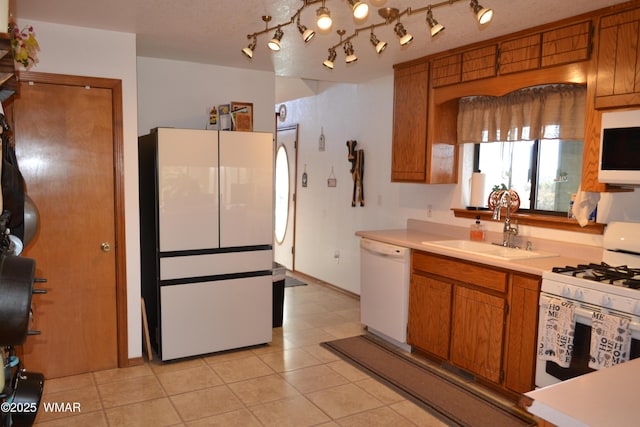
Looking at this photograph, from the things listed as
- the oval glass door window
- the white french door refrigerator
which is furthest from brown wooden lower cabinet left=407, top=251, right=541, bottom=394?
the oval glass door window

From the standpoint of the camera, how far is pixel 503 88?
3.43 metres

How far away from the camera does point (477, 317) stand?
10.8 feet

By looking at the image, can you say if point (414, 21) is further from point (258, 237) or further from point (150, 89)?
point (150, 89)

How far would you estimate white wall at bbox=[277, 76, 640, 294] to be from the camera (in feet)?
15.1

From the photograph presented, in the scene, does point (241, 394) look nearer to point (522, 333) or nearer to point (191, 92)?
point (522, 333)

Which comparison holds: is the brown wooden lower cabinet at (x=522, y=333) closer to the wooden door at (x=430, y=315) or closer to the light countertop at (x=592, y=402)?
the wooden door at (x=430, y=315)

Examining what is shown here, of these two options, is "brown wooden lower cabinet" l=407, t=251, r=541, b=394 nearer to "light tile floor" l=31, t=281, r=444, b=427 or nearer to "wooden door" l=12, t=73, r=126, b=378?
"light tile floor" l=31, t=281, r=444, b=427

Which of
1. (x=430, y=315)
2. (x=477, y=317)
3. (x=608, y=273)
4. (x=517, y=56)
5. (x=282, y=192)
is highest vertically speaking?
A: (x=517, y=56)

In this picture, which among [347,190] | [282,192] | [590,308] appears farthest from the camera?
[282,192]

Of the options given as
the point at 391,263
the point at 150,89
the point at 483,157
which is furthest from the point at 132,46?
the point at 483,157

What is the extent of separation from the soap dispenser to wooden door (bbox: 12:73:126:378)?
2.80 meters

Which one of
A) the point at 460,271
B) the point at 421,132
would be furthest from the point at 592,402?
the point at 421,132

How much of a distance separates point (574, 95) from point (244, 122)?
2.52 meters

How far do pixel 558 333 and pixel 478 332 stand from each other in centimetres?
68
